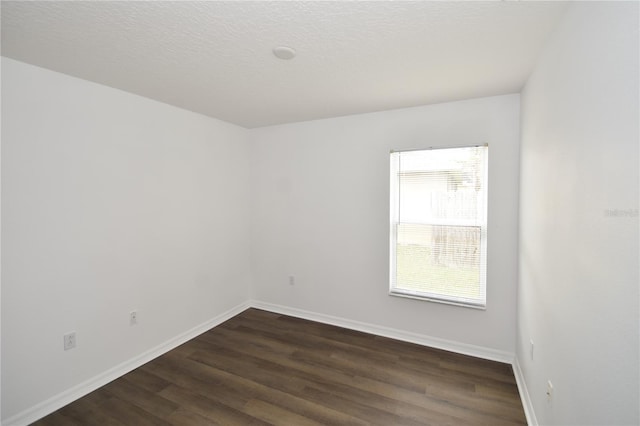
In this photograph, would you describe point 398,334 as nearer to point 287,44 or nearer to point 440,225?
point 440,225

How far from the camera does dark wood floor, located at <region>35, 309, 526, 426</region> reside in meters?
2.09

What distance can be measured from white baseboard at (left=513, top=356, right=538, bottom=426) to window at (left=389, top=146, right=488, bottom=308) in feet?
1.86

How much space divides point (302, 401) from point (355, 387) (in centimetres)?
46

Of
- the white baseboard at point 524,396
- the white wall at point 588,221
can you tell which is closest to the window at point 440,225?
the white baseboard at point 524,396

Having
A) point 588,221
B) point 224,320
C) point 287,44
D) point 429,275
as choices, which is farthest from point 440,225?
point 224,320

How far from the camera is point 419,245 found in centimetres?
312

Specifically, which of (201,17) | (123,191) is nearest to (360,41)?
(201,17)

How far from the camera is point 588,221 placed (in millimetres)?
1187

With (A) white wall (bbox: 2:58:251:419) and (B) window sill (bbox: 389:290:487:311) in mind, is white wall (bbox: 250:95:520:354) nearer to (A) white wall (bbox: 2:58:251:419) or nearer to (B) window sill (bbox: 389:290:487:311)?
(B) window sill (bbox: 389:290:487:311)

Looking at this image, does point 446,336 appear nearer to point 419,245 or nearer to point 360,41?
point 419,245

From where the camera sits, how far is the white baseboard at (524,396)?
1.96 metres

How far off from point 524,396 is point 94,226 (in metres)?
3.65

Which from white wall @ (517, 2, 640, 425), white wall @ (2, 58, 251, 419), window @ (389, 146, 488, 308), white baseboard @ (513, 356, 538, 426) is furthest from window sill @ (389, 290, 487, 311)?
white wall @ (2, 58, 251, 419)

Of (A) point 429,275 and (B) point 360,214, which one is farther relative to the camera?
(B) point 360,214
